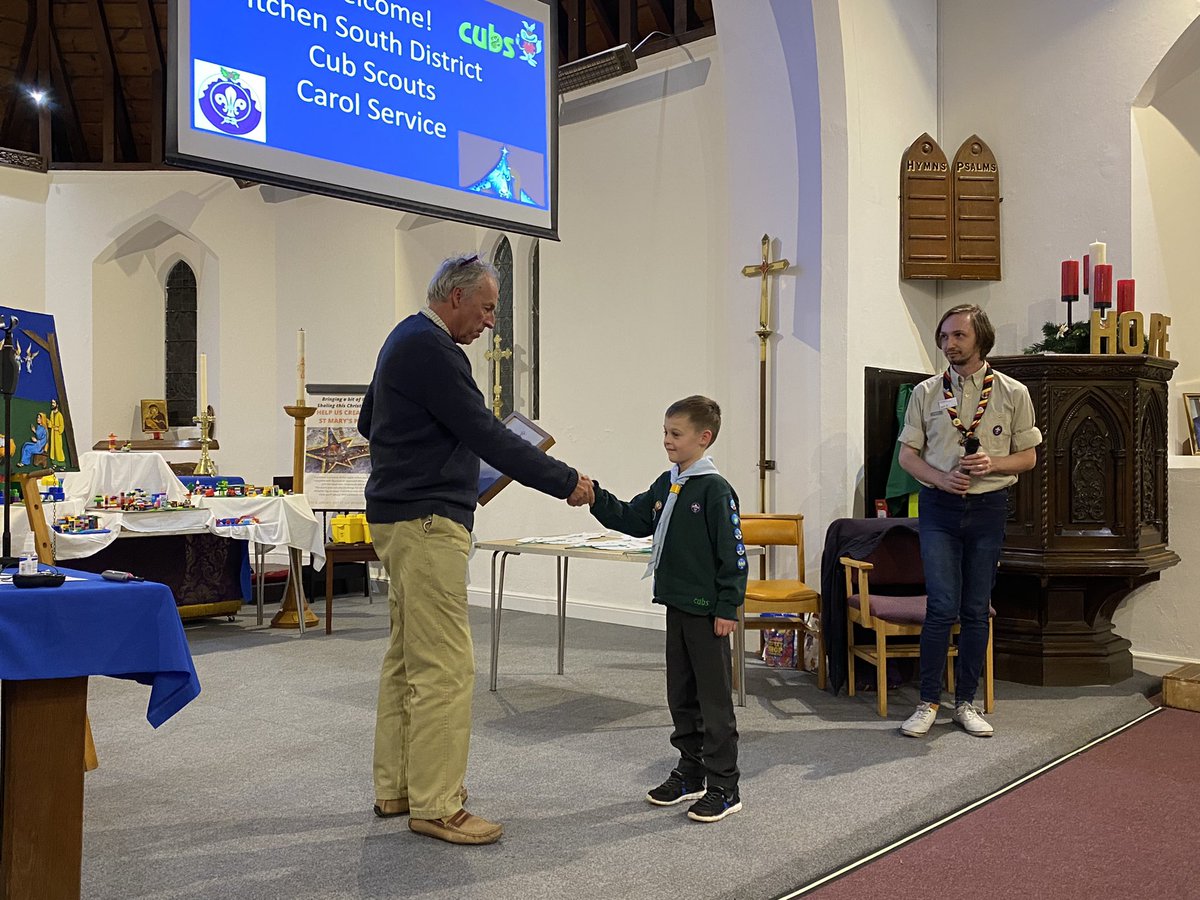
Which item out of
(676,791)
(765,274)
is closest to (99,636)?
(676,791)

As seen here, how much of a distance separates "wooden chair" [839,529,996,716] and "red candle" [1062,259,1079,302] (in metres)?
1.45

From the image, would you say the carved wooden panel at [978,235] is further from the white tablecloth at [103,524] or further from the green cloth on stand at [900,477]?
the white tablecloth at [103,524]

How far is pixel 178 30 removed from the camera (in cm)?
410

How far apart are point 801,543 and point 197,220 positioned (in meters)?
7.60

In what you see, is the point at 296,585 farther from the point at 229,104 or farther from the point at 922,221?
the point at 922,221

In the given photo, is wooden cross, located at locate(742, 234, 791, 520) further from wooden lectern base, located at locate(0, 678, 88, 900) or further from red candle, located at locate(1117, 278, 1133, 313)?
wooden lectern base, located at locate(0, 678, 88, 900)

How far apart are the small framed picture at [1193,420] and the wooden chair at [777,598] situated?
2145mm

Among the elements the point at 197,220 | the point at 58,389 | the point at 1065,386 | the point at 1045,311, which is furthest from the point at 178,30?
the point at 197,220

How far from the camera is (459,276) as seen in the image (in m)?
3.08

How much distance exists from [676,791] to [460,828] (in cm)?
71

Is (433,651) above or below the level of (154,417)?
below

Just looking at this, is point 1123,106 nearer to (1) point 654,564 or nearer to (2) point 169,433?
(1) point 654,564

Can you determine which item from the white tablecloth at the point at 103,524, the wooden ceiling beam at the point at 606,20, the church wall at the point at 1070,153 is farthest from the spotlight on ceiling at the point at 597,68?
the white tablecloth at the point at 103,524

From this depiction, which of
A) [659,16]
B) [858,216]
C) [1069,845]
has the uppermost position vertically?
[659,16]
